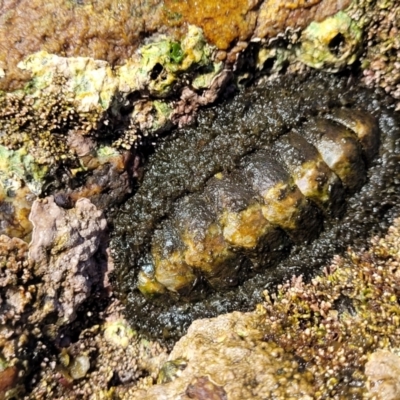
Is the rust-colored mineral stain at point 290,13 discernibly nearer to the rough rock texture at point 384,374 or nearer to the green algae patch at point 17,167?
the green algae patch at point 17,167

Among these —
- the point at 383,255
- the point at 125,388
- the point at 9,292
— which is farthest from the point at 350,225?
the point at 9,292

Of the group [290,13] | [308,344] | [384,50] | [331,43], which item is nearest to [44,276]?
[308,344]

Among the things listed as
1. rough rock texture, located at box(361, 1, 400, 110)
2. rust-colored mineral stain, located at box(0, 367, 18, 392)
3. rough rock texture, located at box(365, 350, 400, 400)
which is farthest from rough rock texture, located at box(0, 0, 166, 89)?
rough rock texture, located at box(365, 350, 400, 400)

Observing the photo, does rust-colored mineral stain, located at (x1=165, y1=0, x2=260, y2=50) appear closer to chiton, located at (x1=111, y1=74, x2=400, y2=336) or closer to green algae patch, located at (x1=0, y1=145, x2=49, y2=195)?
chiton, located at (x1=111, y1=74, x2=400, y2=336)

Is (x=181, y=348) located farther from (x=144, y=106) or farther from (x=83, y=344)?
(x=144, y=106)

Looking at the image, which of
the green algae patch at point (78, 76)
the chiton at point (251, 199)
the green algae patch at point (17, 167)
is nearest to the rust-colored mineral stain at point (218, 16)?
the chiton at point (251, 199)

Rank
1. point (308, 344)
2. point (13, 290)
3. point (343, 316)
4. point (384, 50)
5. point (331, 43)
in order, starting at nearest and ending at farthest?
point (13, 290) < point (308, 344) < point (343, 316) < point (331, 43) < point (384, 50)

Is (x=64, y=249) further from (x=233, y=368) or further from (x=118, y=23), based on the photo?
(x=118, y=23)
